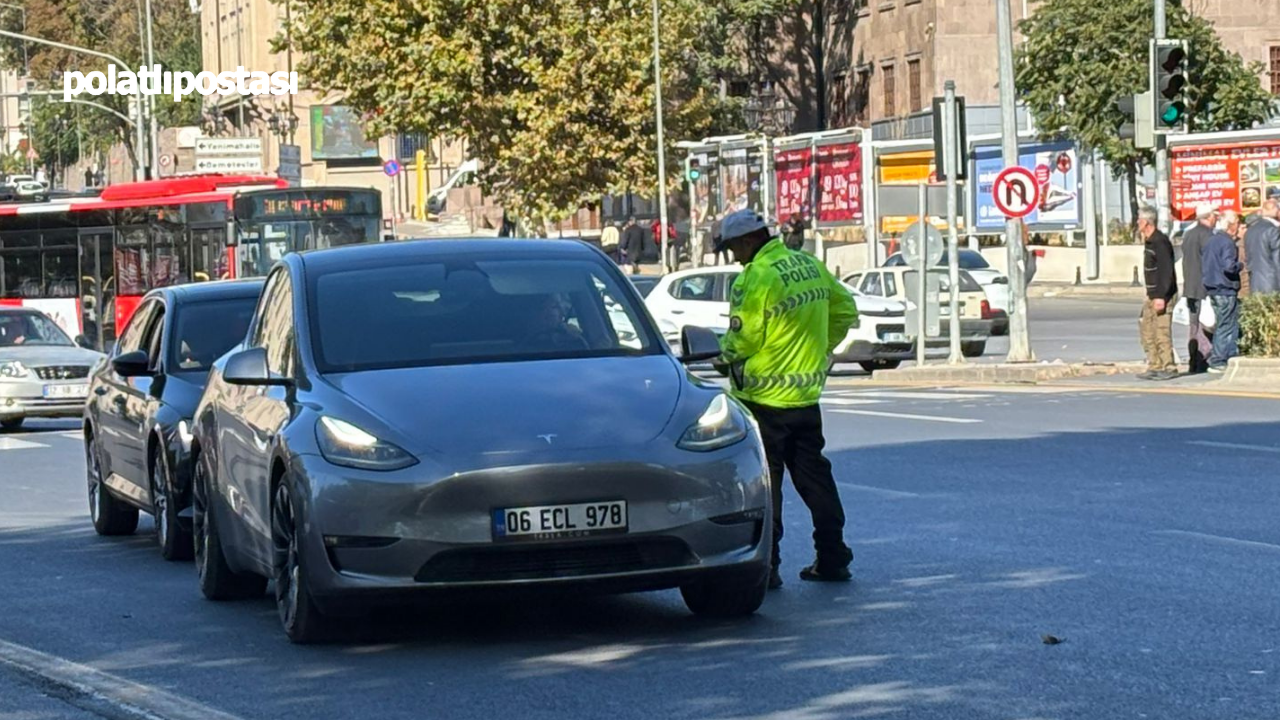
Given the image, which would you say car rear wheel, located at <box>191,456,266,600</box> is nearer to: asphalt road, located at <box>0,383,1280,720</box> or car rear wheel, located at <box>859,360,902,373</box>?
asphalt road, located at <box>0,383,1280,720</box>

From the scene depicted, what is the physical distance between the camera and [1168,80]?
2769cm

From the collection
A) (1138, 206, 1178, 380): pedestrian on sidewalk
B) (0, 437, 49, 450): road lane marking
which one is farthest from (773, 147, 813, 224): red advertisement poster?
(0, 437, 49, 450): road lane marking

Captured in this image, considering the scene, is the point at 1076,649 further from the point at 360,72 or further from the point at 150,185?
the point at 360,72

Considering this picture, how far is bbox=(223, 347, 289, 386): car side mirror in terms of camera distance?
988 centimetres

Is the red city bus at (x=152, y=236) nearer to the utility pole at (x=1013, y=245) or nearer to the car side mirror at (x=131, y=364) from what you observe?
the utility pole at (x=1013, y=245)

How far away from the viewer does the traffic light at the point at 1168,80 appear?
90.8 ft

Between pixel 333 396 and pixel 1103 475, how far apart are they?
7895mm

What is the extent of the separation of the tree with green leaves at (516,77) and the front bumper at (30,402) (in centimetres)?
2992

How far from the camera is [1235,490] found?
14867 mm

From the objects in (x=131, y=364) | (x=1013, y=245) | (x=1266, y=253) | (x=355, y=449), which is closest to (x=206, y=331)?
(x=131, y=364)

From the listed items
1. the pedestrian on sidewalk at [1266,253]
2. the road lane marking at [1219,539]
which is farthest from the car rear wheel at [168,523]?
the pedestrian on sidewalk at [1266,253]

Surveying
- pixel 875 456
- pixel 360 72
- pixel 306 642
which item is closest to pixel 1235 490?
pixel 875 456

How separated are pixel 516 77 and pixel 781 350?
48228 millimetres

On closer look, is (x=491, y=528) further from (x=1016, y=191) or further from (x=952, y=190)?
(x=952, y=190)
